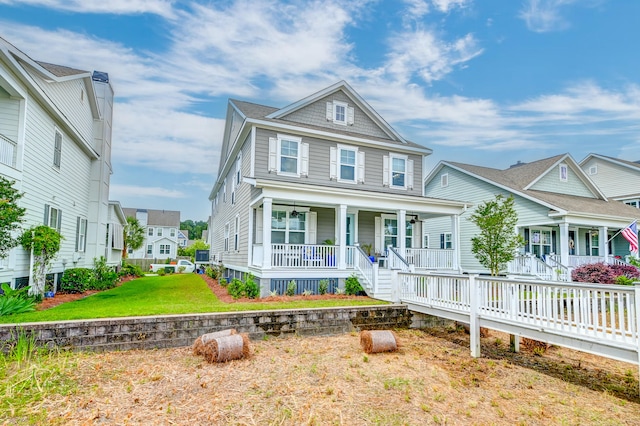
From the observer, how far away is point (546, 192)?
20656 mm

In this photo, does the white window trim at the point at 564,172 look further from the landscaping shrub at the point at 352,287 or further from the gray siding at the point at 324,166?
the landscaping shrub at the point at 352,287

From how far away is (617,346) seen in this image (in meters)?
4.96

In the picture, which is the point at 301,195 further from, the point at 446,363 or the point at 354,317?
the point at 446,363

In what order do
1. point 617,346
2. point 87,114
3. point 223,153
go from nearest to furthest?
point 617,346 < point 87,114 < point 223,153

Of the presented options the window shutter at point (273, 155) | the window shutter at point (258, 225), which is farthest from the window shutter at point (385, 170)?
the window shutter at point (258, 225)

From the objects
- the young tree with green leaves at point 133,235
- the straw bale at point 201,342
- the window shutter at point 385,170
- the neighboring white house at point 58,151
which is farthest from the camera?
the young tree with green leaves at point 133,235

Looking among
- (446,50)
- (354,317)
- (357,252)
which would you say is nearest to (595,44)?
(446,50)

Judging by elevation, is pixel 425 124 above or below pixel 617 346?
above

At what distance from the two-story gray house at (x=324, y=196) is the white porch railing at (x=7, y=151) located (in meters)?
6.20

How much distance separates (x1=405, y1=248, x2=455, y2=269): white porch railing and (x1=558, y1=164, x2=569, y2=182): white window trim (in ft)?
39.8

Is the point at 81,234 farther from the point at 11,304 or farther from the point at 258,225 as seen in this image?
the point at 11,304

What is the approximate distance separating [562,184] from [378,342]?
20510 millimetres

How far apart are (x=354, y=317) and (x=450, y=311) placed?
2.26 meters

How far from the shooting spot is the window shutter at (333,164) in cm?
1459
